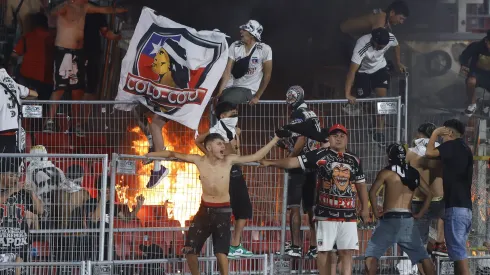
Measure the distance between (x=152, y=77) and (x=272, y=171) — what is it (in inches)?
85.2

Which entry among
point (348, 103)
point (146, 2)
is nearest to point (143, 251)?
point (348, 103)

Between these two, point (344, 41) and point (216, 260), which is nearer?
point (216, 260)

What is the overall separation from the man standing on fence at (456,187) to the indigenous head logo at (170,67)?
329 centimetres

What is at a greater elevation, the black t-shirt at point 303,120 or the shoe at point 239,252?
the black t-shirt at point 303,120

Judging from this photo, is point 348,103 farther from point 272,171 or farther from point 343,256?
point 343,256

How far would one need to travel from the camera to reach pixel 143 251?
580 inches

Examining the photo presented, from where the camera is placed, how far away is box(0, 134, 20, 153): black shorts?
15.6 meters

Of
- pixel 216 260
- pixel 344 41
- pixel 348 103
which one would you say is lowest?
pixel 216 260

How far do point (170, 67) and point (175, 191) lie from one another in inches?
82.7

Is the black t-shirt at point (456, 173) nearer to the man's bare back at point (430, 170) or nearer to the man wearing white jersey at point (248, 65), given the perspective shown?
the man's bare back at point (430, 170)

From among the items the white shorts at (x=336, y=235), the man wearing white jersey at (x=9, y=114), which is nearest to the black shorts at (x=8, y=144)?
the man wearing white jersey at (x=9, y=114)

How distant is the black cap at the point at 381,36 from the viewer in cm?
1703

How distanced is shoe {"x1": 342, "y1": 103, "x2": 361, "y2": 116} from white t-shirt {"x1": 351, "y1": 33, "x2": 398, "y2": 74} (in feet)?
4.71

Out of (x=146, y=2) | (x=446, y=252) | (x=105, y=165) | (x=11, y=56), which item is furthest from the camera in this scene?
(x=146, y=2)
